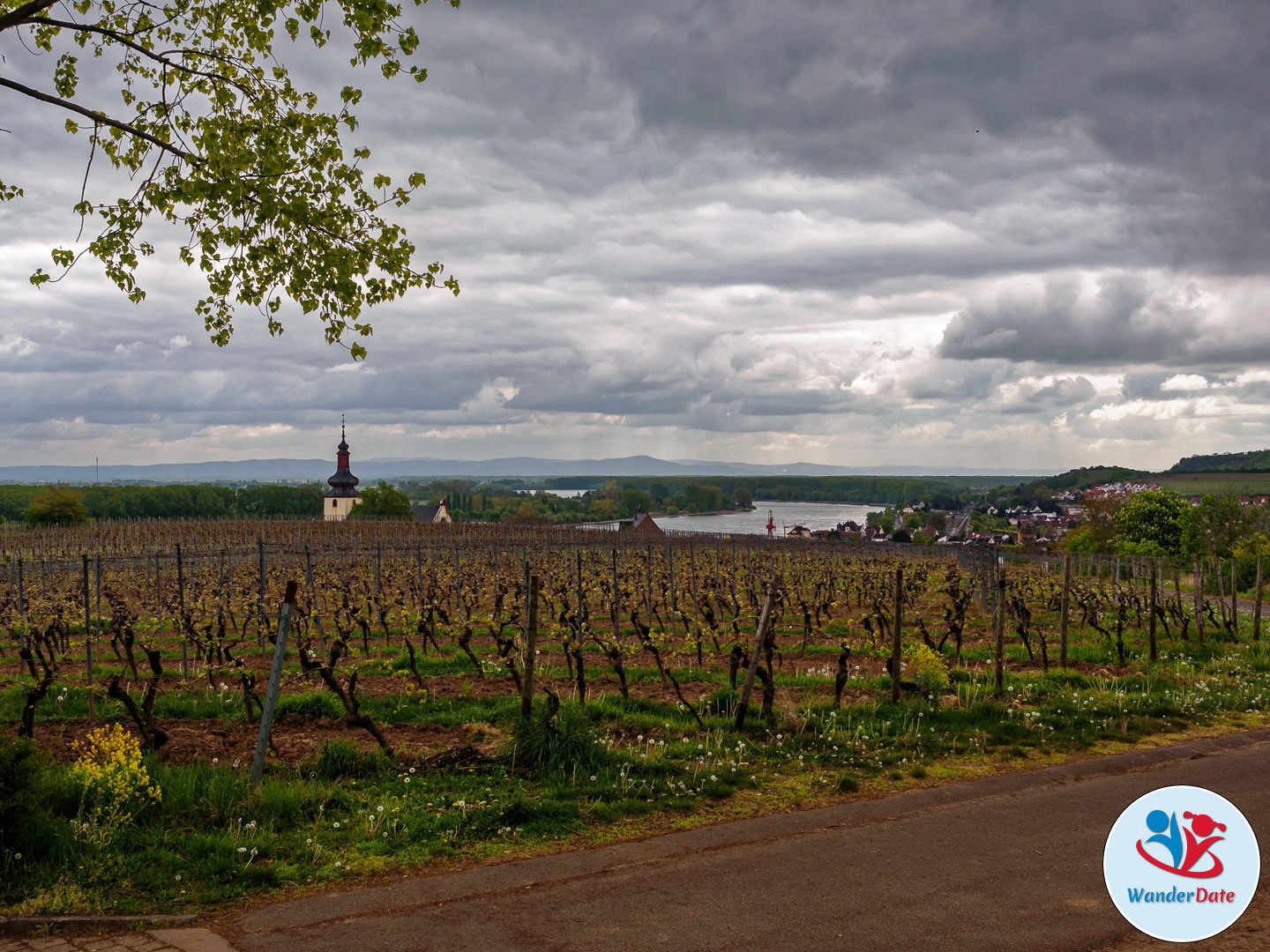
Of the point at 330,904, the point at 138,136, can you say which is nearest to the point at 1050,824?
the point at 330,904

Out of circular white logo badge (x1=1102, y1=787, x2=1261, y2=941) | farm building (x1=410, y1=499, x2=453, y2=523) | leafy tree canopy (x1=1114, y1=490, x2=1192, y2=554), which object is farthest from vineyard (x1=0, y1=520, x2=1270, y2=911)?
farm building (x1=410, y1=499, x2=453, y2=523)

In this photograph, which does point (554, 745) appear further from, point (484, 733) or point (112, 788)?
point (112, 788)

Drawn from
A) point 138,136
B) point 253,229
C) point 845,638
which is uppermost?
point 138,136

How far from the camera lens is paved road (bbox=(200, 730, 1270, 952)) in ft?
17.1

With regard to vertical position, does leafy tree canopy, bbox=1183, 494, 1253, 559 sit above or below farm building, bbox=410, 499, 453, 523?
above

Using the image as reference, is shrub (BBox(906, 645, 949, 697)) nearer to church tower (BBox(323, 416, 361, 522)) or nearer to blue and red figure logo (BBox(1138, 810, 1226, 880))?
blue and red figure logo (BBox(1138, 810, 1226, 880))

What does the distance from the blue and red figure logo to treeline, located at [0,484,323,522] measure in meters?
120

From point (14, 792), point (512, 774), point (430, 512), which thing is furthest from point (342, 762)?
→ point (430, 512)

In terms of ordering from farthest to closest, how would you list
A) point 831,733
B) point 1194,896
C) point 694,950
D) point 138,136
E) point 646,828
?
point 831,733 < point 138,136 < point 646,828 < point 1194,896 < point 694,950

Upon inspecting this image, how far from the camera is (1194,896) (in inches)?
223

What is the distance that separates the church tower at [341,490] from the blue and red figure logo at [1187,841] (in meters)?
105

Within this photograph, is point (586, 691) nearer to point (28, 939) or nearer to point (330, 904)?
point (330, 904)

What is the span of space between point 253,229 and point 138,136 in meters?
1.34

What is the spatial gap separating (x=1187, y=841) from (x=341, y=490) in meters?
120
